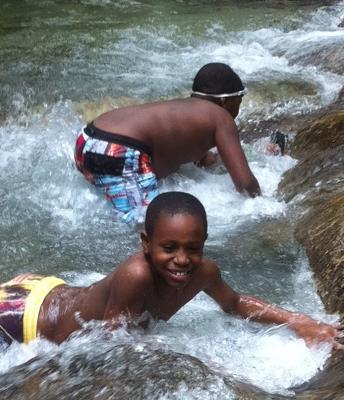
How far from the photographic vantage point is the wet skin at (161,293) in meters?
3.00

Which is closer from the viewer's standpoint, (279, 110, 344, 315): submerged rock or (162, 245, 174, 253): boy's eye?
(162, 245, 174, 253): boy's eye

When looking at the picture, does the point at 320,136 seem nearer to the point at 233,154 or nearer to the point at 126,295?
the point at 233,154

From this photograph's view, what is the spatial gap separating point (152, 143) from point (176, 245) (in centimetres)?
180

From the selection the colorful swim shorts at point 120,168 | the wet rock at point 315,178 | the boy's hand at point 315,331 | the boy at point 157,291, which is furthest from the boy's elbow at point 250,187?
the boy's hand at point 315,331

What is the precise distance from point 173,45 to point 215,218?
4.86 metres

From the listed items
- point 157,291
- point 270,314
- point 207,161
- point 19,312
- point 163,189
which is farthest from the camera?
point 207,161

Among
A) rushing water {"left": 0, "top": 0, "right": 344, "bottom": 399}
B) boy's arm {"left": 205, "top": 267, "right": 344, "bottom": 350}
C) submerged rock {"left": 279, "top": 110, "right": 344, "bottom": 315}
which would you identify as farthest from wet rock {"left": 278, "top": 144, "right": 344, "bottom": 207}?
boy's arm {"left": 205, "top": 267, "right": 344, "bottom": 350}

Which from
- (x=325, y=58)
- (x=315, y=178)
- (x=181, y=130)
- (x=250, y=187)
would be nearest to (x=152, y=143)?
(x=181, y=130)

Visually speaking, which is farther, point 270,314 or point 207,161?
point 207,161

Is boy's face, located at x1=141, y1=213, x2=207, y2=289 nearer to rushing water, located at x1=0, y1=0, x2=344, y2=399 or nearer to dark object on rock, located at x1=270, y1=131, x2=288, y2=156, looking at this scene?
rushing water, located at x1=0, y1=0, x2=344, y2=399

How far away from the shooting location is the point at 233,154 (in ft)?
15.8

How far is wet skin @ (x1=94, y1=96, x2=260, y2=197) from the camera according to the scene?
15.3 ft

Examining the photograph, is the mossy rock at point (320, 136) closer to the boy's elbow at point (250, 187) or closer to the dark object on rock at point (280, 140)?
the dark object on rock at point (280, 140)

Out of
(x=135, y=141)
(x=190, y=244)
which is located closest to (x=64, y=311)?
(x=190, y=244)
